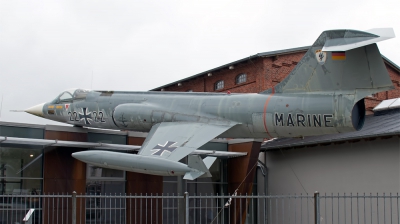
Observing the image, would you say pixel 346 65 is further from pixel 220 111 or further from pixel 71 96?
pixel 71 96

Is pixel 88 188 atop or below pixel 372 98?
below

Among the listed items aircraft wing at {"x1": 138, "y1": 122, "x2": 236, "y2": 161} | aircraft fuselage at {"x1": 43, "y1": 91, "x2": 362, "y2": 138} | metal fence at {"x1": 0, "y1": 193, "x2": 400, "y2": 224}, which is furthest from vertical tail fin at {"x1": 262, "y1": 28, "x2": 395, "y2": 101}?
metal fence at {"x1": 0, "y1": 193, "x2": 400, "y2": 224}

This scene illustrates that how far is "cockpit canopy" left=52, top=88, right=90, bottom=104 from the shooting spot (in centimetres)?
1816

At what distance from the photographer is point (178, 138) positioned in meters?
14.6

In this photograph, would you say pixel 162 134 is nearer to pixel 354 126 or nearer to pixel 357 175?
pixel 354 126

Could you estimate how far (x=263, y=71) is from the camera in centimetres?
2981

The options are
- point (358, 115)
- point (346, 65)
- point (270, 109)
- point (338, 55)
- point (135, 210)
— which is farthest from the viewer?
point (135, 210)

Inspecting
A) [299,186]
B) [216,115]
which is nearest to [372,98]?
[299,186]

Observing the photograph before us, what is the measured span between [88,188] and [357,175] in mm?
10711

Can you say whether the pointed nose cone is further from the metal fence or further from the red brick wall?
the red brick wall

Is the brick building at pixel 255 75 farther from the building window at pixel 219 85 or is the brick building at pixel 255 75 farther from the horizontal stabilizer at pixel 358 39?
the horizontal stabilizer at pixel 358 39

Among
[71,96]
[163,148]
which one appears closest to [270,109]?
[163,148]

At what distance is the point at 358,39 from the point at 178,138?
232 inches

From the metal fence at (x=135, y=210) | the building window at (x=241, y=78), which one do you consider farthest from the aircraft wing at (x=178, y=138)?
the building window at (x=241, y=78)
